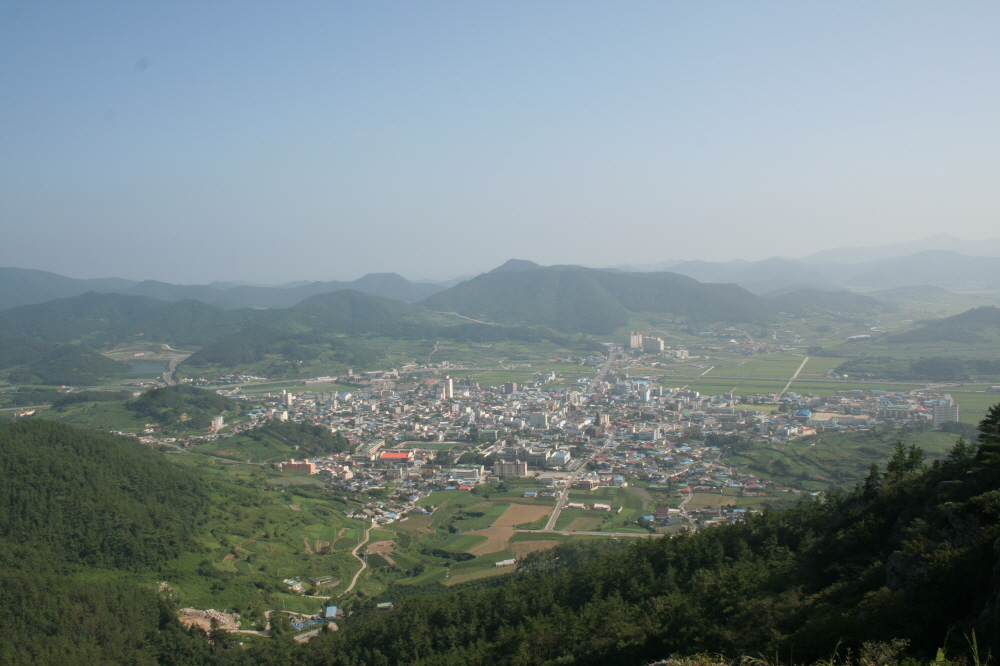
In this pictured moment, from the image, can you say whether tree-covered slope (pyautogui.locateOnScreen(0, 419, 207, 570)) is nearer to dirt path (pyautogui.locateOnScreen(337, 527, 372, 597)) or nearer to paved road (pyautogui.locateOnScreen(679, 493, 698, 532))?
dirt path (pyautogui.locateOnScreen(337, 527, 372, 597))

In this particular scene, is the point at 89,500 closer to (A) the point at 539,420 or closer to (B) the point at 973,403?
(A) the point at 539,420

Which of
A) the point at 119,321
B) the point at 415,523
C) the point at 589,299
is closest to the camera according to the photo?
the point at 415,523

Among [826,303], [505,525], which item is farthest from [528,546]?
[826,303]

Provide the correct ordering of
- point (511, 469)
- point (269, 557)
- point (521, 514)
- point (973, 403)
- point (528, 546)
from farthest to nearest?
1. point (973, 403)
2. point (511, 469)
3. point (521, 514)
4. point (528, 546)
5. point (269, 557)

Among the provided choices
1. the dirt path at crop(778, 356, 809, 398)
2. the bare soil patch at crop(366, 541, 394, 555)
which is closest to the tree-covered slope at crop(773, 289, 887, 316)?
the dirt path at crop(778, 356, 809, 398)

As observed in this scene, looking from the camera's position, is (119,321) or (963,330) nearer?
(963,330)

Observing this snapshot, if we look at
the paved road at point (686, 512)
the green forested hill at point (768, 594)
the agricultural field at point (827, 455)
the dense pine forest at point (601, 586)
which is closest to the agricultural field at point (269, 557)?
the dense pine forest at point (601, 586)

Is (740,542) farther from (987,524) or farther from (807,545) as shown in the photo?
(987,524)
